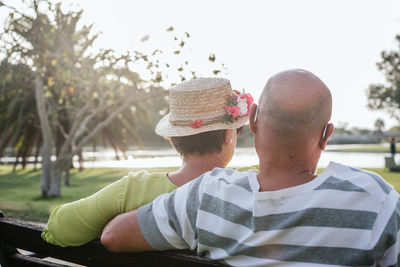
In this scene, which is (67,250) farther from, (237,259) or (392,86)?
(392,86)

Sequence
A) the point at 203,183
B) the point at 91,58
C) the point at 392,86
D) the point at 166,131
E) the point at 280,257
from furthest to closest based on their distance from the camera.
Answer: the point at 392,86
the point at 91,58
the point at 166,131
the point at 203,183
the point at 280,257

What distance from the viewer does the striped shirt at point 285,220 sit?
117 cm

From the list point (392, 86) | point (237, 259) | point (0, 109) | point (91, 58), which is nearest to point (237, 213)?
point (237, 259)

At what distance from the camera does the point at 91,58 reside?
9.09 meters

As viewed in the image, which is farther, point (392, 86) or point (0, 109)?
point (392, 86)

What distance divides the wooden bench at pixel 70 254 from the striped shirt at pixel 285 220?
0.06 metres

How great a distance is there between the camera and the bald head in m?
1.28

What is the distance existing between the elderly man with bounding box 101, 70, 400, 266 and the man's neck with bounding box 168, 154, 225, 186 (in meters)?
0.40

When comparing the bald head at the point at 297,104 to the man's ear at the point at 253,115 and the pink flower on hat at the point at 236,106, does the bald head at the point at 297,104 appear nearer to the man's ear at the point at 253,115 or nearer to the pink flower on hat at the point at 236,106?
the man's ear at the point at 253,115

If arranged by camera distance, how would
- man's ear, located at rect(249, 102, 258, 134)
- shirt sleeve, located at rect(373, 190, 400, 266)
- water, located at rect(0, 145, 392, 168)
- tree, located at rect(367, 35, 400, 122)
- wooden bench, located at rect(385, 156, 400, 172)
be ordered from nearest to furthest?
1. shirt sleeve, located at rect(373, 190, 400, 266)
2. man's ear, located at rect(249, 102, 258, 134)
3. wooden bench, located at rect(385, 156, 400, 172)
4. water, located at rect(0, 145, 392, 168)
5. tree, located at rect(367, 35, 400, 122)

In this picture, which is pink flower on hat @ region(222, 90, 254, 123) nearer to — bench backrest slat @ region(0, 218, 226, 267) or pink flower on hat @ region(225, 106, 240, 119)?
pink flower on hat @ region(225, 106, 240, 119)

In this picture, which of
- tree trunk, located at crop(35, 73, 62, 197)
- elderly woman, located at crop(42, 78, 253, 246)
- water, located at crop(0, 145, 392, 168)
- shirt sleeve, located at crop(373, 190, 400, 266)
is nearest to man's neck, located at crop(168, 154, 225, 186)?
elderly woman, located at crop(42, 78, 253, 246)

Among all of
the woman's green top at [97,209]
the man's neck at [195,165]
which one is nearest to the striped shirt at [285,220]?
the woman's green top at [97,209]

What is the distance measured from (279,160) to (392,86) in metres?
39.6
